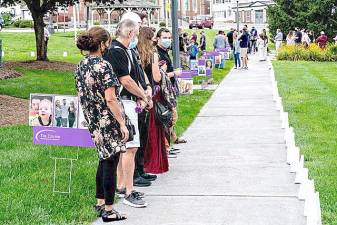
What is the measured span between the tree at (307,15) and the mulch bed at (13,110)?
93.1ft

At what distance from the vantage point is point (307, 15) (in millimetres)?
41250

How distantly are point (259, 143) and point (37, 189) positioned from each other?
420cm

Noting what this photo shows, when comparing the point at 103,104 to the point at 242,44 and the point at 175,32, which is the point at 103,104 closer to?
the point at 175,32

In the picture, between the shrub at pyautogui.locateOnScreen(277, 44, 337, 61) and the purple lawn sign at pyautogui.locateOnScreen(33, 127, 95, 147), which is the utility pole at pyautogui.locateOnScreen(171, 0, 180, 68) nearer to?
the purple lawn sign at pyautogui.locateOnScreen(33, 127, 95, 147)

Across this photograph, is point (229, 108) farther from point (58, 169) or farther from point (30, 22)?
point (30, 22)

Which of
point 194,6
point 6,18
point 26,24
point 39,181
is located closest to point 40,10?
point 6,18

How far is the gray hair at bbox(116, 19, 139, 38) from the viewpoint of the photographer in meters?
7.06

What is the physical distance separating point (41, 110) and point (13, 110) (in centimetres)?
694

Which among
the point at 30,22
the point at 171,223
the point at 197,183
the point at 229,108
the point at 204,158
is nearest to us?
the point at 171,223

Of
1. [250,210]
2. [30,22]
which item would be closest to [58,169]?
[250,210]

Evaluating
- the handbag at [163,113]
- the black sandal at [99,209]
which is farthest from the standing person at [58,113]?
the handbag at [163,113]

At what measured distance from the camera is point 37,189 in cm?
776

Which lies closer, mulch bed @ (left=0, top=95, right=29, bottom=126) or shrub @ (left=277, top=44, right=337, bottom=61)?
mulch bed @ (left=0, top=95, right=29, bottom=126)

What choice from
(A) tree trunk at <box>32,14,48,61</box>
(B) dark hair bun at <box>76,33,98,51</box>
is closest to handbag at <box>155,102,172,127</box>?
(B) dark hair bun at <box>76,33,98,51</box>
